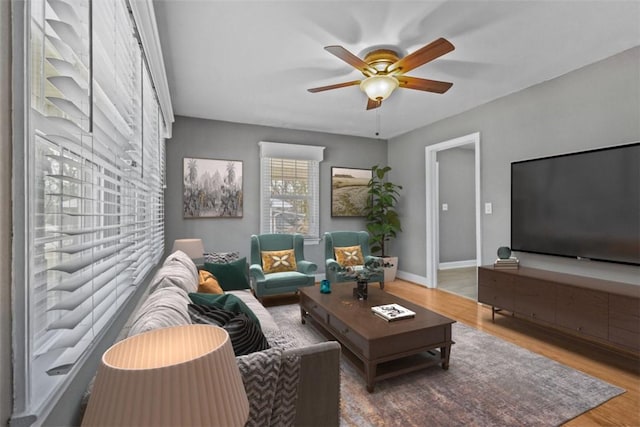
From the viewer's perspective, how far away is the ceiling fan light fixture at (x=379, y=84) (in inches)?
100

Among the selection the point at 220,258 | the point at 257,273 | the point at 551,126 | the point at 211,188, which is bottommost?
the point at 257,273

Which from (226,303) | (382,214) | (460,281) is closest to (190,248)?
(226,303)

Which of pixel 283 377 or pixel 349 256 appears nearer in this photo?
pixel 283 377

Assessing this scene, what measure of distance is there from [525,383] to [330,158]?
4111mm

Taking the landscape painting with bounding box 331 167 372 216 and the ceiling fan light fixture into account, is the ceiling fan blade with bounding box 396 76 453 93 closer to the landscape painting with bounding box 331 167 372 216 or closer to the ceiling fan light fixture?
the ceiling fan light fixture

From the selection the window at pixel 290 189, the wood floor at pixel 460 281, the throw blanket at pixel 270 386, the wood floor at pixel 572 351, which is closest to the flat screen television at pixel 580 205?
the wood floor at pixel 572 351

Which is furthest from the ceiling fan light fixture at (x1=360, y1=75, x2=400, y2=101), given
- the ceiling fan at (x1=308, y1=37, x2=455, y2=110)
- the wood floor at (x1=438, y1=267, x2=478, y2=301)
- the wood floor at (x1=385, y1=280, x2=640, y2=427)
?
the wood floor at (x1=438, y1=267, x2=478, y2=301)

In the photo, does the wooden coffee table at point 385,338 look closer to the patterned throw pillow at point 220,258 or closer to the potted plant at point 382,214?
the patterned throw pillow at point 220,258

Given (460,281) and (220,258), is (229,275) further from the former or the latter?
(460,281)

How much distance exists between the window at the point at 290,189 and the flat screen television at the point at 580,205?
2.91 metres

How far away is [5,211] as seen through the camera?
23.4 inches

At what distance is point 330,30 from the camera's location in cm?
234

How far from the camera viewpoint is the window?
4824 millimetres

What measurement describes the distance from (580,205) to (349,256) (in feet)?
8.81
